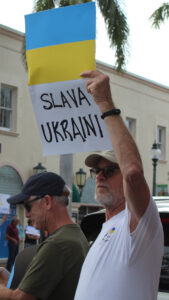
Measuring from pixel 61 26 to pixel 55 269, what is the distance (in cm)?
152

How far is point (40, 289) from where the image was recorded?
10.4 feet

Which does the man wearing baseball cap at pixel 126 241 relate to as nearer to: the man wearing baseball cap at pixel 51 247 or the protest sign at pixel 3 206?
the man wearing baseball cap at pixel 51 247

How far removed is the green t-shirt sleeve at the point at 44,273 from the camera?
125 inches

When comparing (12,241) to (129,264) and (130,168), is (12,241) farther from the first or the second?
(130,168)

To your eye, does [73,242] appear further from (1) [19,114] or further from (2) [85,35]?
(1) [19,114]

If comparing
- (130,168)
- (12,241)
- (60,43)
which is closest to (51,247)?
(130,168)

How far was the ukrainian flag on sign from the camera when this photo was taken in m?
3.76

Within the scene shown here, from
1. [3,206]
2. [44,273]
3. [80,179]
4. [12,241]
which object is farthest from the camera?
[80,179]

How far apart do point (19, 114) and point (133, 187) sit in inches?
828

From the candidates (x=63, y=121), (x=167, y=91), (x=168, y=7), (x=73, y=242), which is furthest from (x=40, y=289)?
(x=167, y=91)

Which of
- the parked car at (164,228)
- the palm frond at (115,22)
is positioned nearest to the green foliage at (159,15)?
the palm frond at (115,22)

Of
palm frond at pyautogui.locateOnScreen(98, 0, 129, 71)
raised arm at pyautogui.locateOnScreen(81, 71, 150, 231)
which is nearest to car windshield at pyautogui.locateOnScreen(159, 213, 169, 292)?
raised arm at pyautogui.locateOnScreen(81, 71, 150, 231)

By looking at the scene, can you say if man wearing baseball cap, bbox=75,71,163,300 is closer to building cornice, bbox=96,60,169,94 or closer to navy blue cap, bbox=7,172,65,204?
navy blue cap, bbox=7,172,65,204

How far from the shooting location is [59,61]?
12.6 ft
